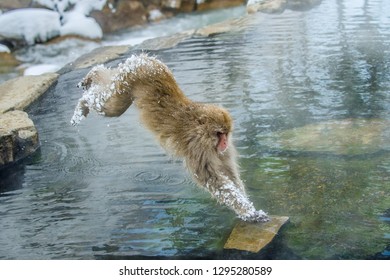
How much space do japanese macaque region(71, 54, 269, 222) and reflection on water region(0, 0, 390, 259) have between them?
0.21 meters

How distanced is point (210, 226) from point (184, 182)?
0.56 meters

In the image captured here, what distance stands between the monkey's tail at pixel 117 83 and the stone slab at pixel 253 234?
0.92 metres

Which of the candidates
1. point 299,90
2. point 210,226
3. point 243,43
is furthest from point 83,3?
point 210,226

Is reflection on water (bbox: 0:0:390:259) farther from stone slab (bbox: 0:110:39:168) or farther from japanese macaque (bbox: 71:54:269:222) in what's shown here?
japanese macaque (bbox: 71:54:269:222)

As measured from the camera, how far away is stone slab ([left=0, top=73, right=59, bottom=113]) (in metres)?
4.70

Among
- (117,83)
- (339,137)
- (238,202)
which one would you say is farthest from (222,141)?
(339,137)

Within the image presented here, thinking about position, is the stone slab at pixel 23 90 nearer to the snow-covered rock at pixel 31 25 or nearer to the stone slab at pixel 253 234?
the snow-covered rock at pixel 31 25

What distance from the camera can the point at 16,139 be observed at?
3.77 metres

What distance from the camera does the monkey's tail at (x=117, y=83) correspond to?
2.93m

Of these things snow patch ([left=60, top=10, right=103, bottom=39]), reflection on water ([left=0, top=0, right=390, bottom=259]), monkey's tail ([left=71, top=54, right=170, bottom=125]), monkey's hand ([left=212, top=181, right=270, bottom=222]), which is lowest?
A: reflection on water ([left=0, top=0, right=390, bottom=259])

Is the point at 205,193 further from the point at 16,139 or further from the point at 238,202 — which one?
the point at 16,139

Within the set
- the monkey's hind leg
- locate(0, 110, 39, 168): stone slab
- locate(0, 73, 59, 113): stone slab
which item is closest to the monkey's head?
the monkey's hind leg
